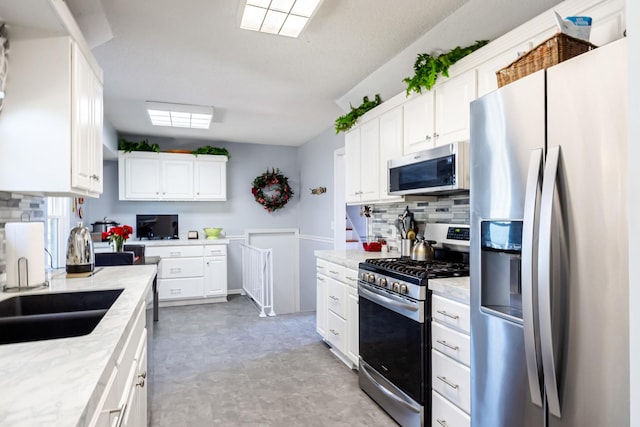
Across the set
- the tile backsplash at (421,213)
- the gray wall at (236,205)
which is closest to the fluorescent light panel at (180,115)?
the gray wall at (236,205)

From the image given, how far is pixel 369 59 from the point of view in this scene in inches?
124

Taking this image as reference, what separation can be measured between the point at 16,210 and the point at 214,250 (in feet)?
12.1

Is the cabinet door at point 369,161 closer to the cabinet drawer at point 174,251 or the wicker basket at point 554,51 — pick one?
the wicker basket at point 554,51

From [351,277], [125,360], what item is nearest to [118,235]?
[351,277]

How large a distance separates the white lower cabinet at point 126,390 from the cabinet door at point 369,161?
7.27 ft

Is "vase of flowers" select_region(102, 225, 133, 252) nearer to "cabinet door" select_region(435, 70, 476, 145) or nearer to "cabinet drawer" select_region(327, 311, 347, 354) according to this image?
"cabinet drawer" select_region(327, 311, 347, 354)

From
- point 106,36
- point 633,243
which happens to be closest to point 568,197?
point 633,243

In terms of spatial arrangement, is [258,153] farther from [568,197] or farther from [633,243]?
[633,243]

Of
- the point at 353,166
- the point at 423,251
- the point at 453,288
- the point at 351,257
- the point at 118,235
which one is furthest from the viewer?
the point at 118,235

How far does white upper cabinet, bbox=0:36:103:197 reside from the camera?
5.67 ft

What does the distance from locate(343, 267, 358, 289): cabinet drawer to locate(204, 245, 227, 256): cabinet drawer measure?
3121 mm

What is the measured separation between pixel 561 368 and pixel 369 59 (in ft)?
8.72

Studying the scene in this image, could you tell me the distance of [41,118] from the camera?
5.77ft

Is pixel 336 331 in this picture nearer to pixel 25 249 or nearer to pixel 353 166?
pixel 353 166
